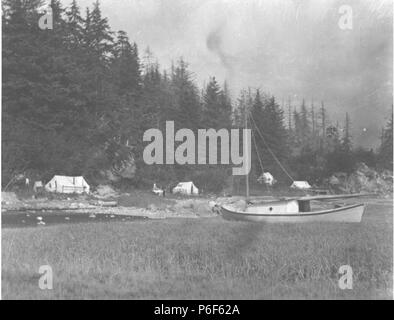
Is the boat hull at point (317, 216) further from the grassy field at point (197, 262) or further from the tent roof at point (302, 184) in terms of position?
the grassy field at point (197, 262)

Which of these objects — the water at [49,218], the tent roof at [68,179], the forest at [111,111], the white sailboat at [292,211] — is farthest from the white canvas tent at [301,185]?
the tent roof at [68,179]

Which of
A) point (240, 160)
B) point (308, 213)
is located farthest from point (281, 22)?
point (308, 213)

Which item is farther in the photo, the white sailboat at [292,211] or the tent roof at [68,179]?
the white sailboat at [292,211]

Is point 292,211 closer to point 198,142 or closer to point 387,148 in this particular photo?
point 387,148

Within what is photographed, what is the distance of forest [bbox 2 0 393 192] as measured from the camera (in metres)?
21.4

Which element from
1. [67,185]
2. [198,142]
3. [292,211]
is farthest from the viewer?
[292,211]

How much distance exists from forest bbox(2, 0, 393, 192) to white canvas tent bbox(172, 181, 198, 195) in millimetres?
469

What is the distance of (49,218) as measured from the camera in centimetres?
2600

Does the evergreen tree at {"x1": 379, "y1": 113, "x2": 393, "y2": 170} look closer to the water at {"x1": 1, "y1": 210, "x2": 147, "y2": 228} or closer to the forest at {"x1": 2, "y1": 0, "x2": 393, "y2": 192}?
the forest at {"x1": 2, "y1": 0, "x2": 393, "y2": 192}

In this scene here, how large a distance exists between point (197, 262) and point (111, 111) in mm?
11955

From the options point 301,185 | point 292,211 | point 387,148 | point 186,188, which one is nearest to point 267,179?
point 301,185

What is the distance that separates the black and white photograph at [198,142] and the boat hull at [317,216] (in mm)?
83

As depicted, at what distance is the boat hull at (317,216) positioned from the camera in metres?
25.0
